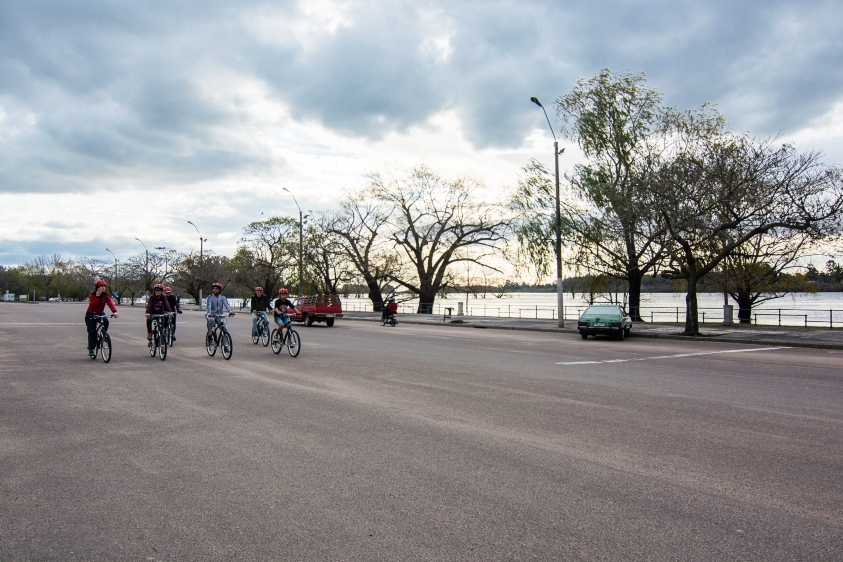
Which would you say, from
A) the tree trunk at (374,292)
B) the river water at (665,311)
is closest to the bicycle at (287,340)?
the river water at (665,311)

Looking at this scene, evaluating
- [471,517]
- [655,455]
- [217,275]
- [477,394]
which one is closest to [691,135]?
[477,394]

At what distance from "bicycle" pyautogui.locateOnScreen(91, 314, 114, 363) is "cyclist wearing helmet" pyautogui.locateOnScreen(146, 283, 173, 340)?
938mm

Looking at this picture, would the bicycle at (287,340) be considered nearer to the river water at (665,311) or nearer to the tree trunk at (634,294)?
the river water at (665,311)

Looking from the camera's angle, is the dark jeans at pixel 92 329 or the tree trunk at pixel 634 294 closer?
the dark jeans at pixel 92 329

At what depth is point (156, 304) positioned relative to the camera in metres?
14.1

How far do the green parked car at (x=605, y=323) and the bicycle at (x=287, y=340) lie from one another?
42.1 feet

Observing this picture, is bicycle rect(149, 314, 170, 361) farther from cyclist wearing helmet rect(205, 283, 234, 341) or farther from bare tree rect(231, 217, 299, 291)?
bare tree rect(231, 217, 299, 291)

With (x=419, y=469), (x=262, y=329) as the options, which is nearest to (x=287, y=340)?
(x=262, y=329)

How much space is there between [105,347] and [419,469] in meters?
11.0

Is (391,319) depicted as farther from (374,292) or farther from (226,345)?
(374,292)

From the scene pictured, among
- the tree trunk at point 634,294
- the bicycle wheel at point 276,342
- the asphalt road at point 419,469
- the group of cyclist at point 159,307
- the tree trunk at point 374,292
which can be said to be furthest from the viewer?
the tree trunk at point 374,292

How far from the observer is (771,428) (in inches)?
258

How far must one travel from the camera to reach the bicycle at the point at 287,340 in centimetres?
1464

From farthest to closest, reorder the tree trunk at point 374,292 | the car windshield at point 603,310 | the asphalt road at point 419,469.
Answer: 1. the tree trunk at point 374,292
2. the car windshield at point 603,310
3. the asphalt road at point 419,469
